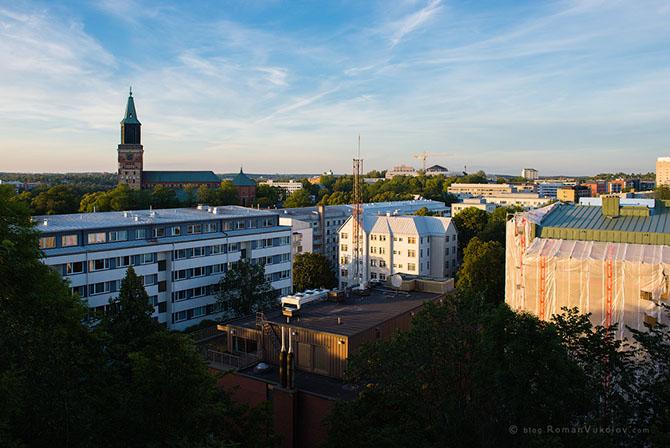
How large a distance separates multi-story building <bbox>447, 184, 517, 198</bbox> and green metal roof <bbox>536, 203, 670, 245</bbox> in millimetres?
130756

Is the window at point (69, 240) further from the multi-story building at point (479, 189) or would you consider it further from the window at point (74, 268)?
the multi-story building at point (479, 189)

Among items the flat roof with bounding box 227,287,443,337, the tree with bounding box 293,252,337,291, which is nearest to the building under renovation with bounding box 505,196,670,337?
the flat roof with bounding box 227,287,443,337

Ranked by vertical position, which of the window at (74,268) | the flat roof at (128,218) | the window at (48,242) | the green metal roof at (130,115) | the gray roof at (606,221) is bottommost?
the window at (74,268)

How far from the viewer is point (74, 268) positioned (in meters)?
33.0

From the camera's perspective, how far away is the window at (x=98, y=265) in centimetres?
3378

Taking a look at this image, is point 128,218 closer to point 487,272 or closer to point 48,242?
point 48,242

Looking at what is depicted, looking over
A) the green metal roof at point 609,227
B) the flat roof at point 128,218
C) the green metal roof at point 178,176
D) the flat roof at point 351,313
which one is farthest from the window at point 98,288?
the green metal roof at point 178,176

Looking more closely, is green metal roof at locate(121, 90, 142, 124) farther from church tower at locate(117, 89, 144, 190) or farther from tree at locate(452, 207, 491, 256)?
tree at locate(452, 207, 491, 256)

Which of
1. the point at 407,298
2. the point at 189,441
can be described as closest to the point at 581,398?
the point at 189,441

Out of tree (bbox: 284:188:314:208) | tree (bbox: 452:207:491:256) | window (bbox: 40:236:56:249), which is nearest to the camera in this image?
window (bbox: 40:236:56:249)

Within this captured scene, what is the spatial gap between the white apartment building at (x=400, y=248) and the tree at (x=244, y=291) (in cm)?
1843

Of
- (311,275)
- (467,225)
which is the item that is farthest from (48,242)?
(467,225)

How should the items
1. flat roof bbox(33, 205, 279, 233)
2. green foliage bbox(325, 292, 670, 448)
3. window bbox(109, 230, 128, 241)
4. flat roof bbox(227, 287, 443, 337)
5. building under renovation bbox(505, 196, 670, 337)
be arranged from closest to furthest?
green foliage bbox(325, 292, 670, 448) → building under renovation bbox(505, 196, 670, 337) → flat roof bbox(227, 287, 443, 337) → flat roof bbox(33, 205, 279, 233) → window bbox(109, 230, 128, 241)

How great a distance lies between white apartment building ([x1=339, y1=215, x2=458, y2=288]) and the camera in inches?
2232
